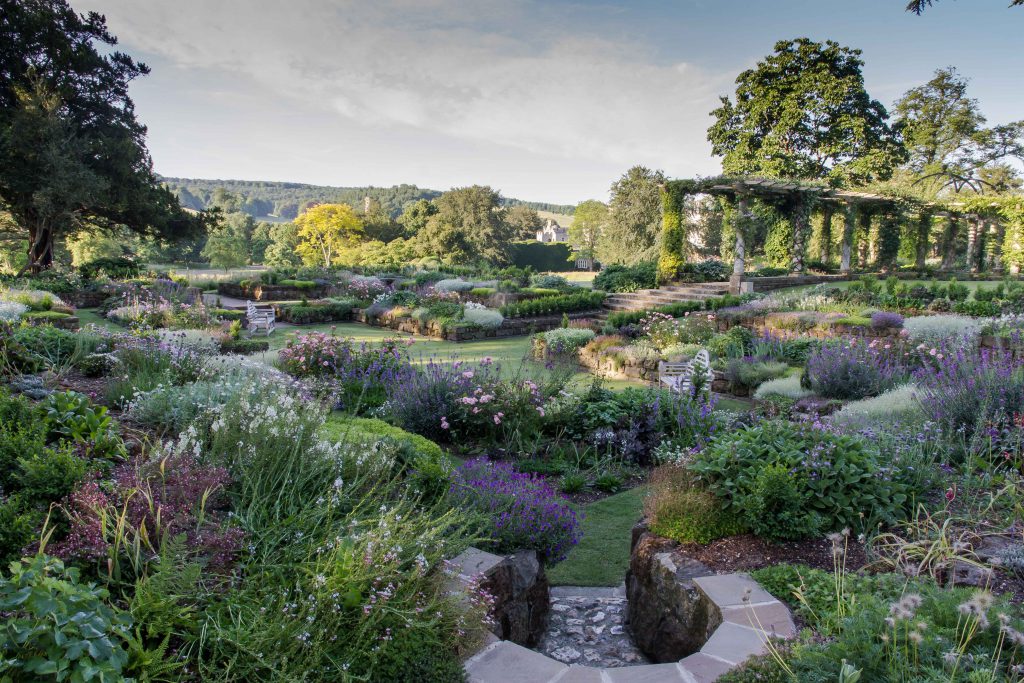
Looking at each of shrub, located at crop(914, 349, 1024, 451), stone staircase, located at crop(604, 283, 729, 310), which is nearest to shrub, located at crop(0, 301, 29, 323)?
shrub, located at crop(914, 349, 1024, 451)

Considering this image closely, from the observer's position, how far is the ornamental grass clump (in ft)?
10.00

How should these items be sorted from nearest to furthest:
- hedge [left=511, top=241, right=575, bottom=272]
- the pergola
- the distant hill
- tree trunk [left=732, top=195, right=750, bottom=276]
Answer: tree trunk [left=732, top=195, right=750, bottom=276], the pergola, hedge [left=511, top=241, right=575, bottom=272], the distant hill

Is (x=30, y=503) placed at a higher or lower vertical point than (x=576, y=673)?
higher

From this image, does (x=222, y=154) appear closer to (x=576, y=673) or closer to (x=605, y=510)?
(x=605, y=510)

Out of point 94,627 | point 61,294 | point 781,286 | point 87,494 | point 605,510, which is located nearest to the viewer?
point 94,627

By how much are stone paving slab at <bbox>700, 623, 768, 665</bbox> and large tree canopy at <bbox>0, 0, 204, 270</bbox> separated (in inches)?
784

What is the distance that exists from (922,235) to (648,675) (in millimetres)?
26794

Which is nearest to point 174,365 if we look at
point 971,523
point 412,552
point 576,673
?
point 412,552

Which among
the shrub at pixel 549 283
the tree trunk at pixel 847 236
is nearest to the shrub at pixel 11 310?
the shrub at pixel 549 283

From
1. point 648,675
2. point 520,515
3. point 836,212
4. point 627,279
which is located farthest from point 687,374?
point 836,212

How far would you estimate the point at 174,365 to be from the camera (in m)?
5.88

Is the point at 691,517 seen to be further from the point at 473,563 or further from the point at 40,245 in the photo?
the point at 40,245

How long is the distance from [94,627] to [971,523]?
3.55 m

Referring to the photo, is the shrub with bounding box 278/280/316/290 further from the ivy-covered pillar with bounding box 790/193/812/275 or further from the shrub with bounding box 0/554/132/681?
the shrub with bounding box 0/554/132/681
